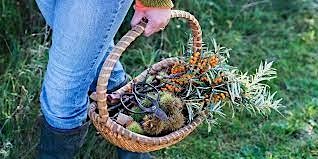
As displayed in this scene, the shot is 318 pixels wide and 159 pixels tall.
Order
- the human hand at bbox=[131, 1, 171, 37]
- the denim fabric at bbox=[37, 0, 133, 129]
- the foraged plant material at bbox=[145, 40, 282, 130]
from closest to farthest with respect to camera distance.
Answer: the denim fabric at bbox=[37, 0, 133, 129] → the human hand at bbox=[131, 1, 171, 37] → the foraged plant material at bbox=[145, 40, 282, 130]

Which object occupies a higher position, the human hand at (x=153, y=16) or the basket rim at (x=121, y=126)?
the human hand at (x=153, y=16)

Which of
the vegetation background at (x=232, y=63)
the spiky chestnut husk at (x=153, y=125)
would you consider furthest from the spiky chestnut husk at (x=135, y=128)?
the vegetation background at (x=232, y=63)

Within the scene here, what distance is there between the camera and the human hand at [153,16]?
8.02ft

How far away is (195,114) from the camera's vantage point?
270 centimetres

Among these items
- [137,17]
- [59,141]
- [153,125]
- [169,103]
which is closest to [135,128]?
[153,125]

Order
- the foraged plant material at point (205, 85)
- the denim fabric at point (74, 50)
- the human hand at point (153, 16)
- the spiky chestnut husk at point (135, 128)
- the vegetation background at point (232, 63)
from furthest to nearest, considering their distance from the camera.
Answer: the vegetation background at point (232, 63) < the foraged plant material at point (205, 85) < the spiky chestnut husk at point (135, 128) < the human hand at point (153, 16) < the denim fabric at point (74, 50)

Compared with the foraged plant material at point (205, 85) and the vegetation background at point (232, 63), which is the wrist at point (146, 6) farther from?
the vegetation background at point (232, 63)

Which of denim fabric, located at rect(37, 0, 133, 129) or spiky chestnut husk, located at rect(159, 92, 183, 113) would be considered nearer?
denim fabric, located at rect(37, 0, 133, 129)

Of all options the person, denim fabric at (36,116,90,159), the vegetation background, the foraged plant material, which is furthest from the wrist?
the vegetation background

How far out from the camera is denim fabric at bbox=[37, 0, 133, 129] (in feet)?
7.68

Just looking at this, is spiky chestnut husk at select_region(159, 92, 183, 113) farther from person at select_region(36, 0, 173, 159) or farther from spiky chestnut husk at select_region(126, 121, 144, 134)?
person at select_region(36, 0, 173, 159)

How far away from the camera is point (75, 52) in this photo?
2.39 meters

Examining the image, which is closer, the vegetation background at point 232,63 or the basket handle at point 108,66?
the basket handle at point 108,66

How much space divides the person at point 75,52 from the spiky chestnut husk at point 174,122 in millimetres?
310
